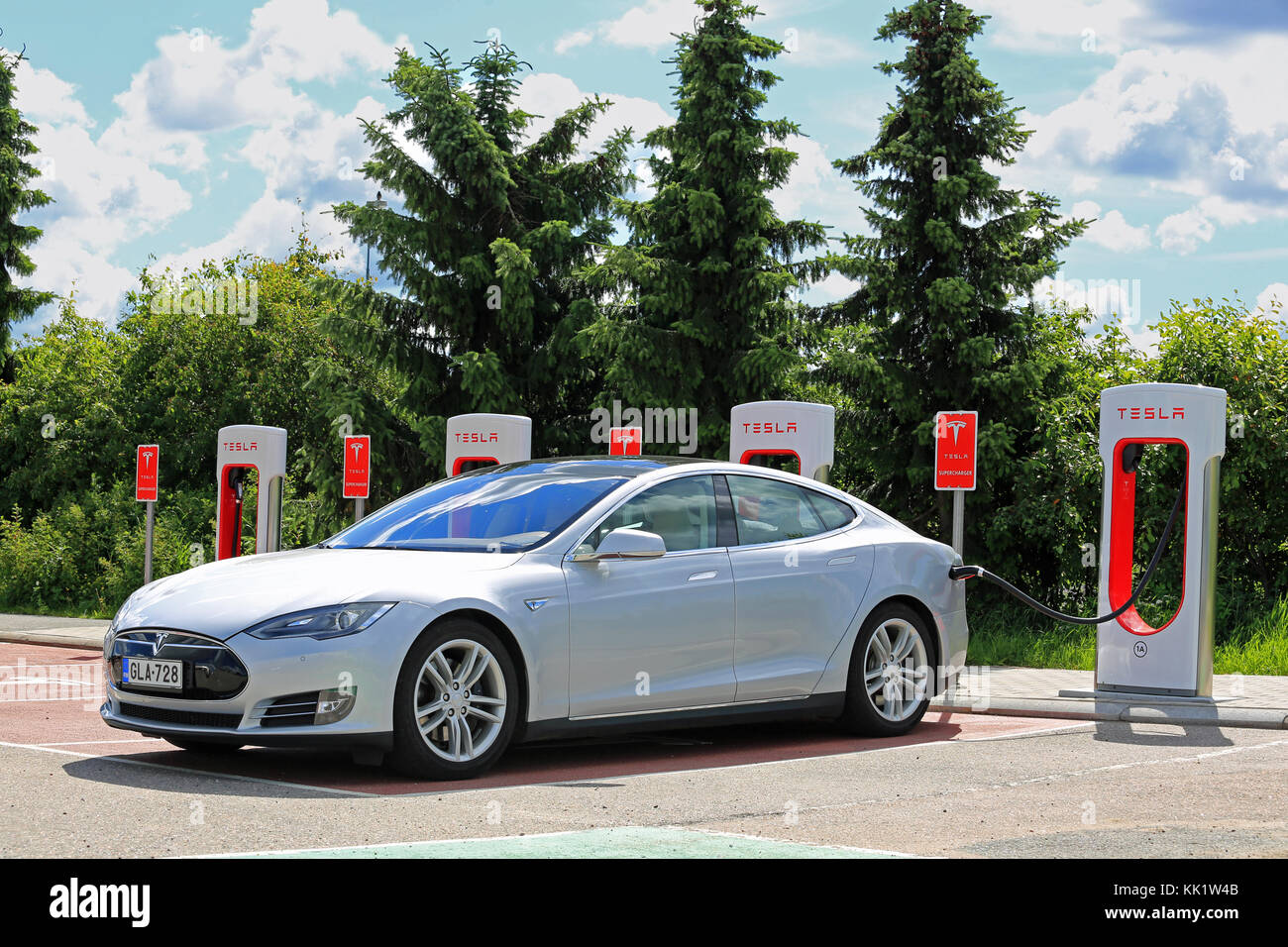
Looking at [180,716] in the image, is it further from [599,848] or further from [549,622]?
[599,848]

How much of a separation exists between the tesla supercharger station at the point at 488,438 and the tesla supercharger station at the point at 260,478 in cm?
249

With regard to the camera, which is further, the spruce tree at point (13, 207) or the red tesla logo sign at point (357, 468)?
the spruce tree at point (13, 207)

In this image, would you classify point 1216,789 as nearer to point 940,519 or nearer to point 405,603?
point 405,603

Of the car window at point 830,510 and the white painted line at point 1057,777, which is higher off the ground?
the car window at point 830,510

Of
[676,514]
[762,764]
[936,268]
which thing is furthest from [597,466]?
[936,268]

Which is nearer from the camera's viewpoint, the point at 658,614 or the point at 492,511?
the point at 658,614

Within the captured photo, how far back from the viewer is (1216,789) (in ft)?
24.2

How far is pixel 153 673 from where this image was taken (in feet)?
23.5

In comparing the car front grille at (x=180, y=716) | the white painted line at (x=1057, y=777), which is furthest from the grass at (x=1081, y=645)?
the car front grille at (x=180, y=716)

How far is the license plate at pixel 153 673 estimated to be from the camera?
706 centimetres

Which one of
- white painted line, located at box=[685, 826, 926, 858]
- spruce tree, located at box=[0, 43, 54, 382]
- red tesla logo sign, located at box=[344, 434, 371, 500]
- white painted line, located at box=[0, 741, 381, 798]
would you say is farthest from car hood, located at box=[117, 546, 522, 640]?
spruce tree, located at box=[0, 43, 54, 382]

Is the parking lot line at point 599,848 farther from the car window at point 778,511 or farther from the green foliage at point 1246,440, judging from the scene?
the green foliage at point 1246,440

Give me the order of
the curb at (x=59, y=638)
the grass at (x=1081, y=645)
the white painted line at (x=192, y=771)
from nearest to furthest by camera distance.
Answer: the white painted line at (x=192, y=771) < the grass at (x=1081, y=645) < the curb at (x=59, y=638)

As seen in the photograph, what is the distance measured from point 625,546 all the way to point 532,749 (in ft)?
4.78
